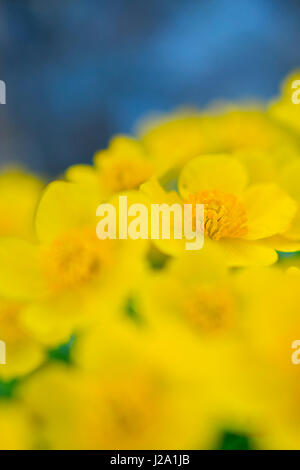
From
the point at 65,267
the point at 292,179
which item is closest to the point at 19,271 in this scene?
the point at 65,267

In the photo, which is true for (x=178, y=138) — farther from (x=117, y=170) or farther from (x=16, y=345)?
(x=16, y=345)

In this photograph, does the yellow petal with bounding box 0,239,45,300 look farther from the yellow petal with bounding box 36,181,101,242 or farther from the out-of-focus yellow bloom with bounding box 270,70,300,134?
the out-of-focus yellow bloom with bounding box 270,70,300,134

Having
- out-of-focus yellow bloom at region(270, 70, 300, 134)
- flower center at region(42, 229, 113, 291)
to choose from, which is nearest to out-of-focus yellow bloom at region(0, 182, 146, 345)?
flower center at region(42, 229, 113, 291)

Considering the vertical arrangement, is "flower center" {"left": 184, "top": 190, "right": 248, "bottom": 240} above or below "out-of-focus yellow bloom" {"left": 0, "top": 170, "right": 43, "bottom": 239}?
below

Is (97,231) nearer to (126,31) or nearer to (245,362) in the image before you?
(245,362)

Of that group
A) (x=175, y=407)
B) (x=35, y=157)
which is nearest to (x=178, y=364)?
(x=175, y=407)

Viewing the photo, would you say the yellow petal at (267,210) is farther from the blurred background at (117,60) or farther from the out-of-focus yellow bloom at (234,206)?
the blurred background at (117,60)

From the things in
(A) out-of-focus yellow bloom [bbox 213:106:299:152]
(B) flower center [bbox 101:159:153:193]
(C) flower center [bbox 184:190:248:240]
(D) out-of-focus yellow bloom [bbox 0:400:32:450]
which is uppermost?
(A) out-of-focus yellow bloom [bbox 213:106:299:152]
